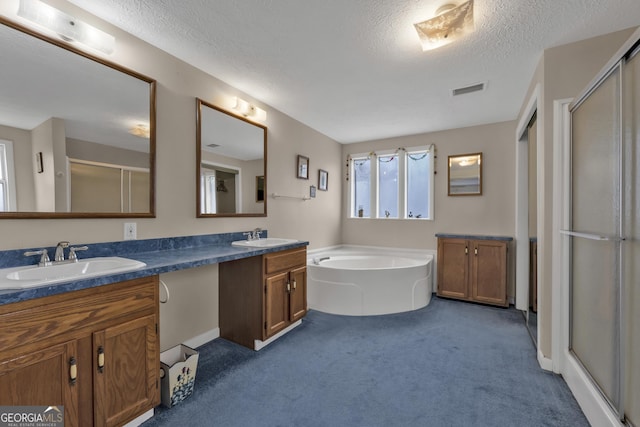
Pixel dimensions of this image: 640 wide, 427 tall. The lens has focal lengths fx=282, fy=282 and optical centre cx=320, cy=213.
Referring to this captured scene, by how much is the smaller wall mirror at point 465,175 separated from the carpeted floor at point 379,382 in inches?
72.6

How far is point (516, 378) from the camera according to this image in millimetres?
1962

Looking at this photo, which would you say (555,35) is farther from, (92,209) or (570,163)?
(92,209)

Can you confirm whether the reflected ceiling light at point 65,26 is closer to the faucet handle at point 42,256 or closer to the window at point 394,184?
the faucet handle at point 42,256

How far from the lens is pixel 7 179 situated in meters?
1.45

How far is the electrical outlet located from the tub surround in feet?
0.10

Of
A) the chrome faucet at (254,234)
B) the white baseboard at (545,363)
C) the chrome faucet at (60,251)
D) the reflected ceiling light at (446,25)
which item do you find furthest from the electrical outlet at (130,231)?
the white baseboard at (545,363)

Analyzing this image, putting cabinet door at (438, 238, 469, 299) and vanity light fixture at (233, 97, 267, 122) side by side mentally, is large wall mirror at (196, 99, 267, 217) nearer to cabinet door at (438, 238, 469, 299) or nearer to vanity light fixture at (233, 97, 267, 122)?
vanity light fixture at (233, 97, 267, 122)

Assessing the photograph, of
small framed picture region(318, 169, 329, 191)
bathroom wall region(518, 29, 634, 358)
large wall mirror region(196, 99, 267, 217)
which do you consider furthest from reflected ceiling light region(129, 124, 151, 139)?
bathroom wall region(518, 29, 634, 358)

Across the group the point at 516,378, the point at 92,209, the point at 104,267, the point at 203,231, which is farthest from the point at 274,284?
the point at 516,378

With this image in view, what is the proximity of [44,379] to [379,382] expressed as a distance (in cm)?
177

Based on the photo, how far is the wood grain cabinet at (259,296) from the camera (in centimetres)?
234

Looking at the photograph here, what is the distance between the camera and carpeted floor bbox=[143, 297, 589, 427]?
158cm

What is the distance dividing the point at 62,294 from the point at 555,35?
3212 mm

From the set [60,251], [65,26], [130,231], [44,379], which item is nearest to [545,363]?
[44,379]
